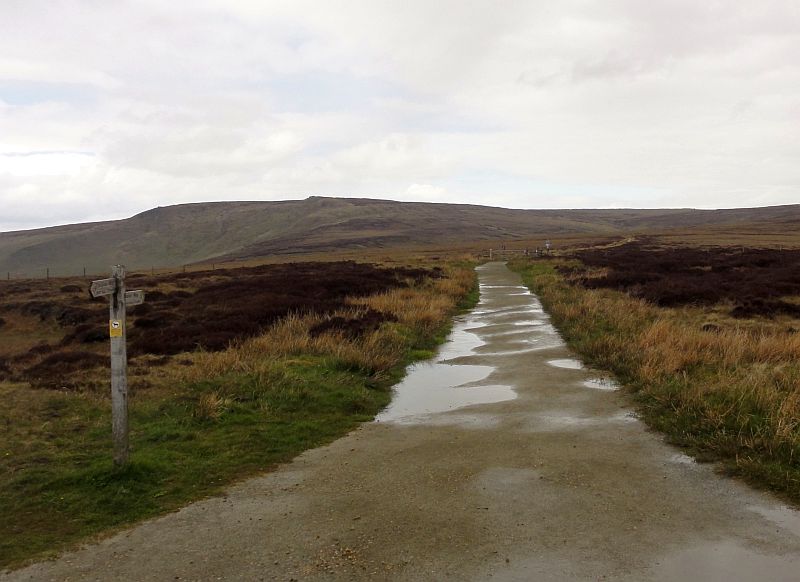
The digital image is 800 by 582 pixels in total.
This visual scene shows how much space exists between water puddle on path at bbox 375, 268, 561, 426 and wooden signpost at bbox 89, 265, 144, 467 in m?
3.68

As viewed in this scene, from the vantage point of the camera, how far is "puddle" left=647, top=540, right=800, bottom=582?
438 cm

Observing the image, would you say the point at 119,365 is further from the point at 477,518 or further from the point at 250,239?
the point at 250,239

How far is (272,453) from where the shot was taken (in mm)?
7711

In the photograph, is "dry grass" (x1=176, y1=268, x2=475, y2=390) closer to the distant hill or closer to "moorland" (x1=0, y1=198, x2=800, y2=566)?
"moorland" (x1=0, y1=198, x2=800, y2=566)

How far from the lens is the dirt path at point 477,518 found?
183 inches

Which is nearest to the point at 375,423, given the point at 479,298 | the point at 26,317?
the point at 479,298

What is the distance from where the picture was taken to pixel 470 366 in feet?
42.3

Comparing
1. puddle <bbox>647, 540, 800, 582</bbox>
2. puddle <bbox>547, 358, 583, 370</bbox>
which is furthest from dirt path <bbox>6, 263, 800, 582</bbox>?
puddle <bbox>547, 358, 583, 370</bbox>

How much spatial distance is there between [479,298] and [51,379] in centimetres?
1739

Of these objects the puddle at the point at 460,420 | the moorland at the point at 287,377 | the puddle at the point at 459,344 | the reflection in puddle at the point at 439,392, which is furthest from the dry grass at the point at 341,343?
the puddle at the point at 460,420

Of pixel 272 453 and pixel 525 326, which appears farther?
pixel 525 326

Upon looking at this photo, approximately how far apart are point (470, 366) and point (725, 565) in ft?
27.6

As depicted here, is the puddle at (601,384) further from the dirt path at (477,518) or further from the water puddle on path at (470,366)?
the dirt path at (477,518)

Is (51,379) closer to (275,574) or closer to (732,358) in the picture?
(275,574)
